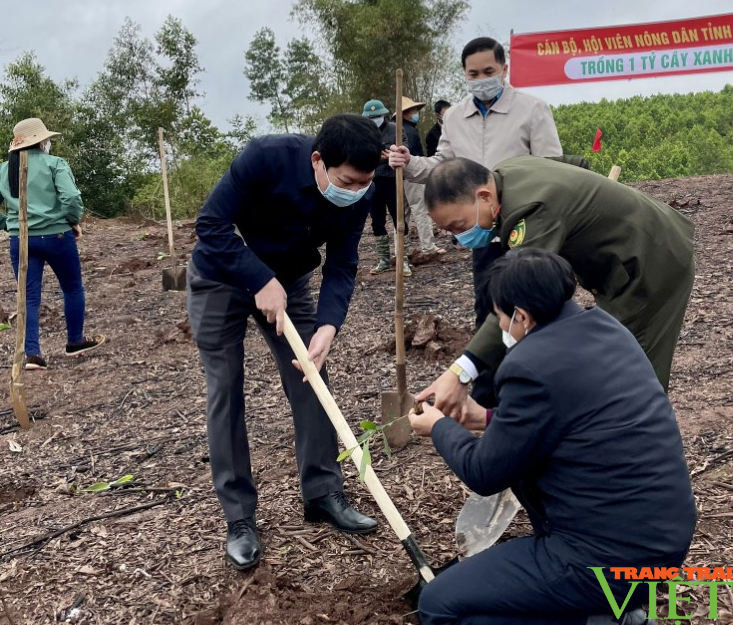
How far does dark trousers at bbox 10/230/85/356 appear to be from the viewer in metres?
5.81

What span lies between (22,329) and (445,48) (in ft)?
53.3

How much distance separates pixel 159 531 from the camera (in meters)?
3.28

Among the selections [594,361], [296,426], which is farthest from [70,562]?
[594,361]

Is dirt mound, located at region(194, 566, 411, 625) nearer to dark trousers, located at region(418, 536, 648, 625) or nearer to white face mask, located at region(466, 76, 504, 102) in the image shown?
dark trousers, located at region(418, 536, 648, 625)

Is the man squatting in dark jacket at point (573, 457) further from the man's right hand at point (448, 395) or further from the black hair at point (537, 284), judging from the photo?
the man's right hand at point (448, 395)

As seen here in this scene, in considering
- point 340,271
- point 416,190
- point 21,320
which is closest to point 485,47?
point 340,271

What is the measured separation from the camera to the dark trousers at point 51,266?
5812 mm

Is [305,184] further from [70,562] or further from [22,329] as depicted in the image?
[22,329]

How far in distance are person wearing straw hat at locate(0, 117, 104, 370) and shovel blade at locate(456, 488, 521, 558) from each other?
13.8 feet

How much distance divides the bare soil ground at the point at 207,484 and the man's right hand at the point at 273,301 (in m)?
0.94

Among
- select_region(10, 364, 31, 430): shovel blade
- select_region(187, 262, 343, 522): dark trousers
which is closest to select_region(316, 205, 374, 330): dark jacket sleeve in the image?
select_region(187, 262, 343, 522): dark trousers

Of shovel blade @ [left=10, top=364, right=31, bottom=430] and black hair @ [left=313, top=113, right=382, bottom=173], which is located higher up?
black hair @ [left=313, top=113, right=382, bottom=173]

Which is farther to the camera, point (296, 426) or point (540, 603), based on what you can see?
point (296, 426)

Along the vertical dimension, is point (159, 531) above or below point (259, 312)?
below
